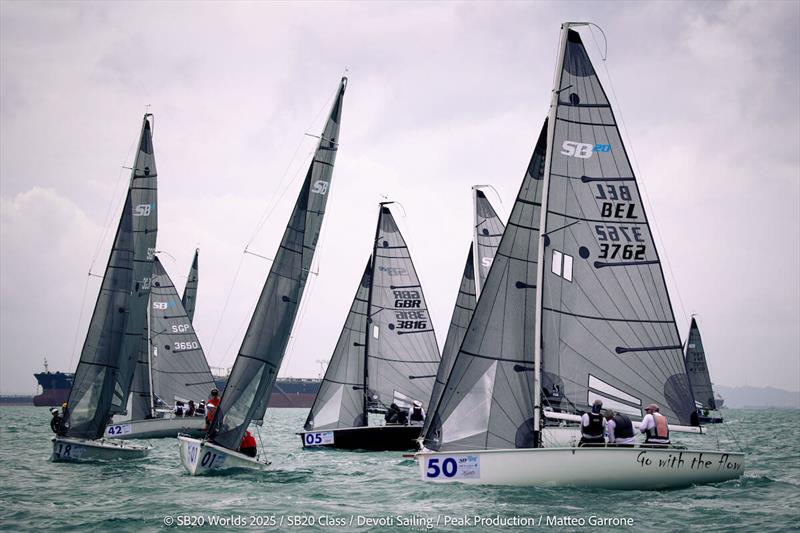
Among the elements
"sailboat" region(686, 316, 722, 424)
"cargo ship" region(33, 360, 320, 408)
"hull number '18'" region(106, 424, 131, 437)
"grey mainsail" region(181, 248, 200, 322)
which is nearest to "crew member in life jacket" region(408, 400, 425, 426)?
"hull number '18'" region(106, 424, 131, 437)

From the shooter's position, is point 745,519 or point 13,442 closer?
point 745,519

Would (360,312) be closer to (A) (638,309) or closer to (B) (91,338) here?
(B) (91,338)

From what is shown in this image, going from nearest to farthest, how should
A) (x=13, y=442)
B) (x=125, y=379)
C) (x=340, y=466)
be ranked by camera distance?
1. (x=340, y=466)
2. (x=125, y=379)
3. (x=13, y=442)

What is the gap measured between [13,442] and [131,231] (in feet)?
35.7

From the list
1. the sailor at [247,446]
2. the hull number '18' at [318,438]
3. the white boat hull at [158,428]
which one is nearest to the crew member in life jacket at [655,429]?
the sailor at [247,446]

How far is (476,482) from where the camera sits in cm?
1444

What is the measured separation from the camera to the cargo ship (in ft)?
325

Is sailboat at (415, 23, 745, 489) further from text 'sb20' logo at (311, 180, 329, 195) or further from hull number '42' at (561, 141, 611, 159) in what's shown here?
text 'sb20' logo at (311, 180, 329, 195)

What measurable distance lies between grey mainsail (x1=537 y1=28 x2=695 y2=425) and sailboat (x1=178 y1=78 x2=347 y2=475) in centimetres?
600

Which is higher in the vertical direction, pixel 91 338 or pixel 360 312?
pixel 360 312

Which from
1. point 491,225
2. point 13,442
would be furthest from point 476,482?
Result: point 13,442

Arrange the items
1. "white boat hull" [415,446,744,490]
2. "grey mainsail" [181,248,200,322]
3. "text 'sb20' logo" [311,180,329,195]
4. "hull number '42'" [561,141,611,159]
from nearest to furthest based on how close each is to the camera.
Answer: "white boat hull" [415,446,744,490] → "hull number '42'" [561,141,611,159] → "text 'sb20' logo" [311,180,329,195] → "grey mainsail" [181,248,200,322]

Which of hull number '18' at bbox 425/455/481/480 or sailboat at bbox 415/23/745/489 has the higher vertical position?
sailboat at bbox 415/23/745/489

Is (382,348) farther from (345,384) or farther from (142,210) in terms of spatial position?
(142,210)
